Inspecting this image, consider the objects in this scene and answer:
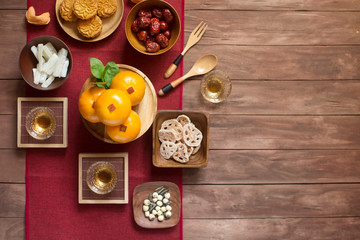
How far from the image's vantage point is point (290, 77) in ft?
4.24

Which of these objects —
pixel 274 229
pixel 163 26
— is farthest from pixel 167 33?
pixel 274 229

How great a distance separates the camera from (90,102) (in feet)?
3.42

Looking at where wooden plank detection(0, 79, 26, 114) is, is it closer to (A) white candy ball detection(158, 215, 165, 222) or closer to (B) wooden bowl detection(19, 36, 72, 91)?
(B) wooden bowl detection(19, 36, 72, 91)

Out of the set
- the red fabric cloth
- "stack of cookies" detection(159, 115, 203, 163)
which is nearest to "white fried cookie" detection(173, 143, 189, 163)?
"stack of cookies" detection(159, 115, 203, 163)

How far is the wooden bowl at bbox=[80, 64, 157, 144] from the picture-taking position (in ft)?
3.80

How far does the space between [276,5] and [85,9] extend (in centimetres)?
75

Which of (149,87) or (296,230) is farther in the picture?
(296,230)

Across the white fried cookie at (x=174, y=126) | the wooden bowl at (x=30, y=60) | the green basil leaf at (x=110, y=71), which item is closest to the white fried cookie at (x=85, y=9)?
the wooden bowl at (x=30, y=60)

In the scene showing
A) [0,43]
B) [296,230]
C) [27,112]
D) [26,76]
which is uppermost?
[0,43]

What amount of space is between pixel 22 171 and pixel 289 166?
1.08 meters

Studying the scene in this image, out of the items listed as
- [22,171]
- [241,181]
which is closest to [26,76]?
[22,171]

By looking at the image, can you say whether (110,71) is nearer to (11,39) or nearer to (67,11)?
(67,11)

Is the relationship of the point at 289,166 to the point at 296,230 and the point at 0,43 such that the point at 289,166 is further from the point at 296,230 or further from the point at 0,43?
the point at 0,43

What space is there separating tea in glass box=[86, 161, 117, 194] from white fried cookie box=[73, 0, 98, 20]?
54 cm
